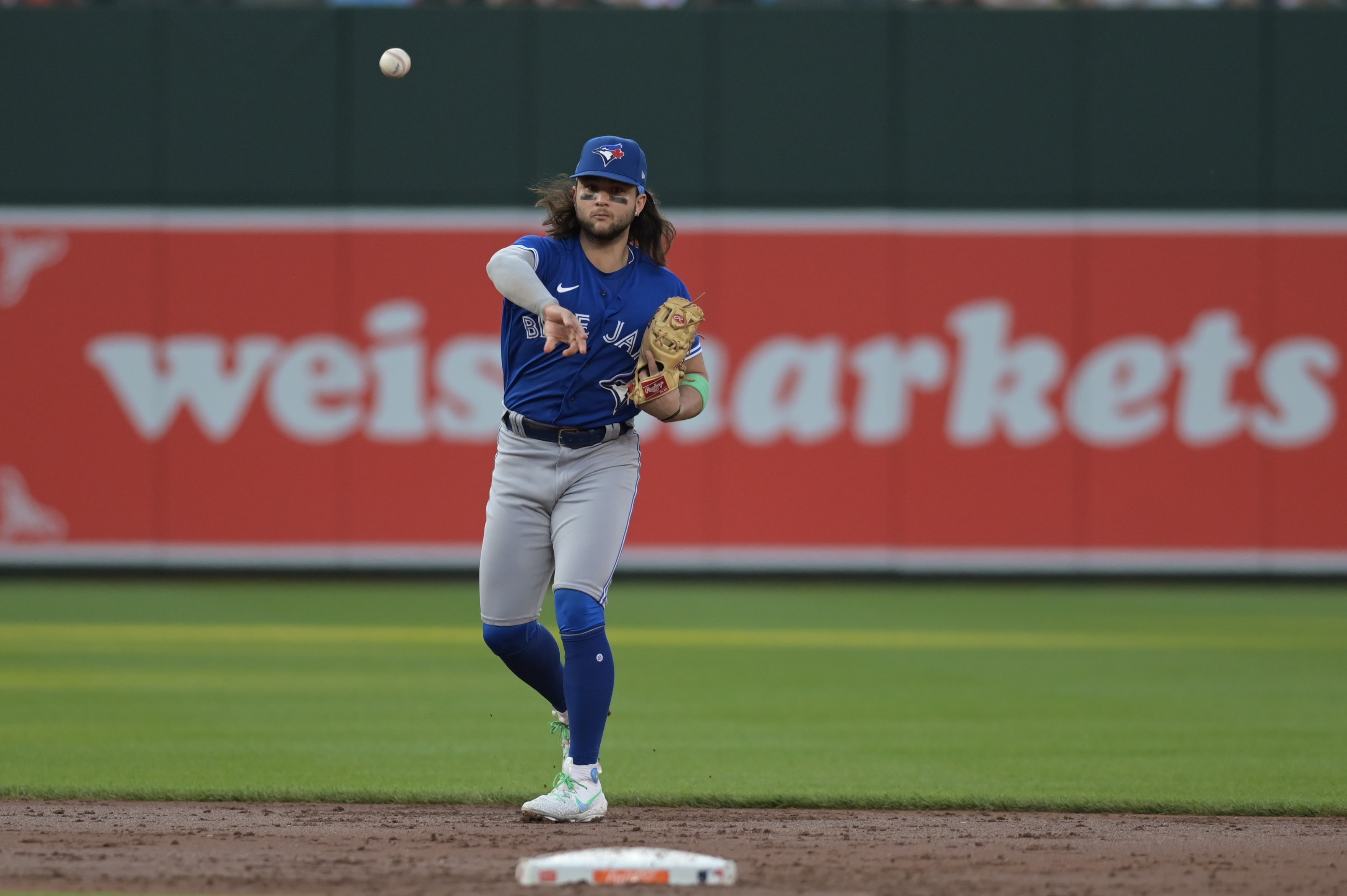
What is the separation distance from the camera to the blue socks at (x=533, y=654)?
606cm

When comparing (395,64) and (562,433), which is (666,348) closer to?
(562,433)

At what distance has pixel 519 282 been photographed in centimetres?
579

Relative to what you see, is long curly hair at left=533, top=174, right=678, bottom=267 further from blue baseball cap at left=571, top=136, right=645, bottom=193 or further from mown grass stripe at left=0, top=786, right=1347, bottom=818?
mown grass stripe at left=0, top=786, right=1347, bottom=818

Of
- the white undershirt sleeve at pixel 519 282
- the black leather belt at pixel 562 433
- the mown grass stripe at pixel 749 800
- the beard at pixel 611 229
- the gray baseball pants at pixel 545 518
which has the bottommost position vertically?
the mown grass stripe at pixel 749 800

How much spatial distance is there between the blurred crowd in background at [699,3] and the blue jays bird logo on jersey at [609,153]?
10.7m

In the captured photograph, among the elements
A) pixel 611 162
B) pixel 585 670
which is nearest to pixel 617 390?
pixel 611 162

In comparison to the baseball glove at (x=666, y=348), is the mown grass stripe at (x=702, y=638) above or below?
below

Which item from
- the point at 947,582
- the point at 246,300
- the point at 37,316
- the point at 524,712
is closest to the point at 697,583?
the point at 947,582

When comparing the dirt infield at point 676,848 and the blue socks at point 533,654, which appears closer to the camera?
the dirt infield at point 676,848

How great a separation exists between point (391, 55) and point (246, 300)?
8947mm

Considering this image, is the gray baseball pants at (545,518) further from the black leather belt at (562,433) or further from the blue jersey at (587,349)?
the blue jersey at (587,349)

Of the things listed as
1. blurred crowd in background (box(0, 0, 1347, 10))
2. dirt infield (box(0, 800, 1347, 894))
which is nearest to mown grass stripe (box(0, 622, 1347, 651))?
dirt infield (box(0, 800, 1347, 894))

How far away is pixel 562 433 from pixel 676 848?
1.49 meters

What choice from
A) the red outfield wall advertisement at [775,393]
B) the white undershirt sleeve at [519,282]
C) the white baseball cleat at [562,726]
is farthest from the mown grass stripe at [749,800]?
the red outfield wall advertisement at [775,393]
